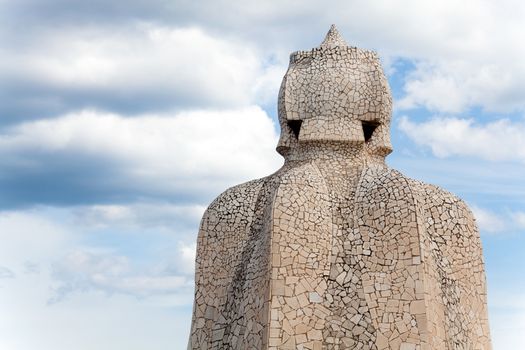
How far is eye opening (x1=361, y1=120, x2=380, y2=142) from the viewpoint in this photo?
1452 cm

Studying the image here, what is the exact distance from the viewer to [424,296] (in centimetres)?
1231

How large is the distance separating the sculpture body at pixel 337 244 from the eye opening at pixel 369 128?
0.02m

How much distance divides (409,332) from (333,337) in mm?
1011

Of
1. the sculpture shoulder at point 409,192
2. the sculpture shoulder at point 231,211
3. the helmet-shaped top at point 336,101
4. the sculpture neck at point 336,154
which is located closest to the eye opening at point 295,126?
the helmet-shaped top at point 336,101

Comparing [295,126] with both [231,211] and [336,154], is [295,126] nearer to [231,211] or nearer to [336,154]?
[336,154]

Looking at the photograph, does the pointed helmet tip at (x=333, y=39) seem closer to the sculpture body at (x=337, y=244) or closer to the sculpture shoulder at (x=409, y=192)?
the sculpture body at (x=337, y=244)

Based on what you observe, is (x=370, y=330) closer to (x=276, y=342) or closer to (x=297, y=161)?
(x=276, y=342)

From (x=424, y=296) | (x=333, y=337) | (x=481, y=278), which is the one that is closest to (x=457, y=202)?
(x=481, y=278)

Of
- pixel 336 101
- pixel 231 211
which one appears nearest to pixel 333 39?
pixel 336 101

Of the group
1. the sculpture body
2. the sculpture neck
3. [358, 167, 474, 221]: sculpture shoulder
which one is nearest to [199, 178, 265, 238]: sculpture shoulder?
the sculpture body

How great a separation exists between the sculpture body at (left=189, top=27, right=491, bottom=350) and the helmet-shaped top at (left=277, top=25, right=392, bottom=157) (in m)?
0.02

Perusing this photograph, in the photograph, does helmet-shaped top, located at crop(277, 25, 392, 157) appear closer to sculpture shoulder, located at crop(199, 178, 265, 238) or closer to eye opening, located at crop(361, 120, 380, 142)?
eye opening, located at crop(361, 120, 380, 142)

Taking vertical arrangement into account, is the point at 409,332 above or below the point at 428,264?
below

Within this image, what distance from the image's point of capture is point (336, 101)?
14289 millimetres
